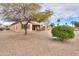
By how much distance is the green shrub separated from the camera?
4309 mm

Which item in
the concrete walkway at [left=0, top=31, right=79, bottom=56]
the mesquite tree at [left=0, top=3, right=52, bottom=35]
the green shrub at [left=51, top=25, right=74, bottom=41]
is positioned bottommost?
the concrete walkway at [left=0, top=31, right=79, bottom=56]

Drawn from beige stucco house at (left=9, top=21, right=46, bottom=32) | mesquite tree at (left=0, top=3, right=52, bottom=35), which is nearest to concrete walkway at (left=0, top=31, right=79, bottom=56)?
beige stucco house at (left=9, top=21, right=46, bottom=32)

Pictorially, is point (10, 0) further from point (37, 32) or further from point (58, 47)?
point (58, 47)

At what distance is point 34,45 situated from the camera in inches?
169

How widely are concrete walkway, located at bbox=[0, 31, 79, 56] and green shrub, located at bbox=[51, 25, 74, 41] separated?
0.07 m

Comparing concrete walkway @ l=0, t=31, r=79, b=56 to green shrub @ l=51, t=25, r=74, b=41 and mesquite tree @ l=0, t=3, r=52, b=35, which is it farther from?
mesquite tree @ l=0, t=3, r=52, b=35

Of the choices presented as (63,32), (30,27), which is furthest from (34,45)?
(63,32)

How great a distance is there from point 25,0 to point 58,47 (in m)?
0.82

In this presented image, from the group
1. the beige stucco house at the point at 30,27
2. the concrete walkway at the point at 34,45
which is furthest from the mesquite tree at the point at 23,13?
the concrete walkway at the point at 34,45

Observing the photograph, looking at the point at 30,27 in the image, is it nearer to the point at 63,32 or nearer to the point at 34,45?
the point at 34,45

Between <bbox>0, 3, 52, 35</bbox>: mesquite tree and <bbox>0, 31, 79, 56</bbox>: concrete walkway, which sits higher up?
<bbox>0, 3, 52, 35</bbox>: mesquite tree

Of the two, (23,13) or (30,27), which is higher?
(23,13)

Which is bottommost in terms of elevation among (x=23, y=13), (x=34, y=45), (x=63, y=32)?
(x=34, y=45)

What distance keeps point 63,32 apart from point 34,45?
0.45 meters
